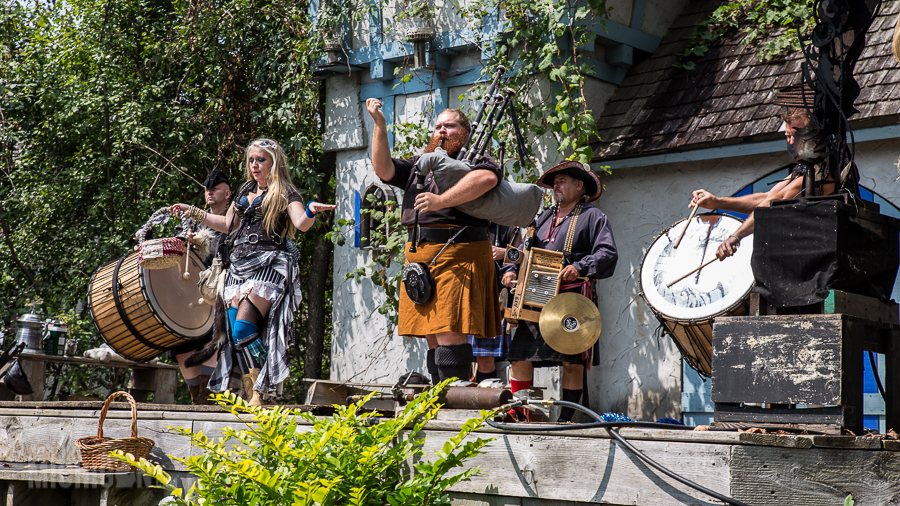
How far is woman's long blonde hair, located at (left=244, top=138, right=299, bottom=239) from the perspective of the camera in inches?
190

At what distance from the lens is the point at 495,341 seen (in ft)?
18.2

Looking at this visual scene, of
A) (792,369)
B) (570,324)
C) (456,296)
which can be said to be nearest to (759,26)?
(570,324)

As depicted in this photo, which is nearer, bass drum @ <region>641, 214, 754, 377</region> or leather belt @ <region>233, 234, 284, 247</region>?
bass drum @ <region>641, 214, 754, 377</region>

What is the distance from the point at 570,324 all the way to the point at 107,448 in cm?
225

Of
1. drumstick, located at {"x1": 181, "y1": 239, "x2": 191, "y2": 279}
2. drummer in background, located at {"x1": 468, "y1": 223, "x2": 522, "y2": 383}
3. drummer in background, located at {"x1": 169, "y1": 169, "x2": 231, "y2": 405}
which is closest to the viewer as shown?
drummer in background, located at {"x1": 468, "y1": 223, "x2": 522, "y2": 383}

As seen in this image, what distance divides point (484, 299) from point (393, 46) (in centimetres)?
358

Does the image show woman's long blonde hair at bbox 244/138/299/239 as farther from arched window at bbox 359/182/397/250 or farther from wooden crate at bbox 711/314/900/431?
wooden crate at bbox 711/314/900/431

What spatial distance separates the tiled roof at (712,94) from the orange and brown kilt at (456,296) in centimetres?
228

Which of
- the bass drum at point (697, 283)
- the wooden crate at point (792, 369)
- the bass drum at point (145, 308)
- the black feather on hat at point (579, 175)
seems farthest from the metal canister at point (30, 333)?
the wooden crate at point (792, 369)

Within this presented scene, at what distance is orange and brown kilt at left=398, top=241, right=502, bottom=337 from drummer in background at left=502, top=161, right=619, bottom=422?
1.96ft

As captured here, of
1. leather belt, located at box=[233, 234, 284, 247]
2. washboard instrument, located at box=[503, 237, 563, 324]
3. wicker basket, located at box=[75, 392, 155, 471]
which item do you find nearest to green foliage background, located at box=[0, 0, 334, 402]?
leather belt, located at box=[233, 234, 284, 247]

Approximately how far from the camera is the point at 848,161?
3025 mm

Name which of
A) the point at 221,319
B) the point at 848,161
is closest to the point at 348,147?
the point at 221,319

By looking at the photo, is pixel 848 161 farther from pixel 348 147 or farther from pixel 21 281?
pixel 21 281
